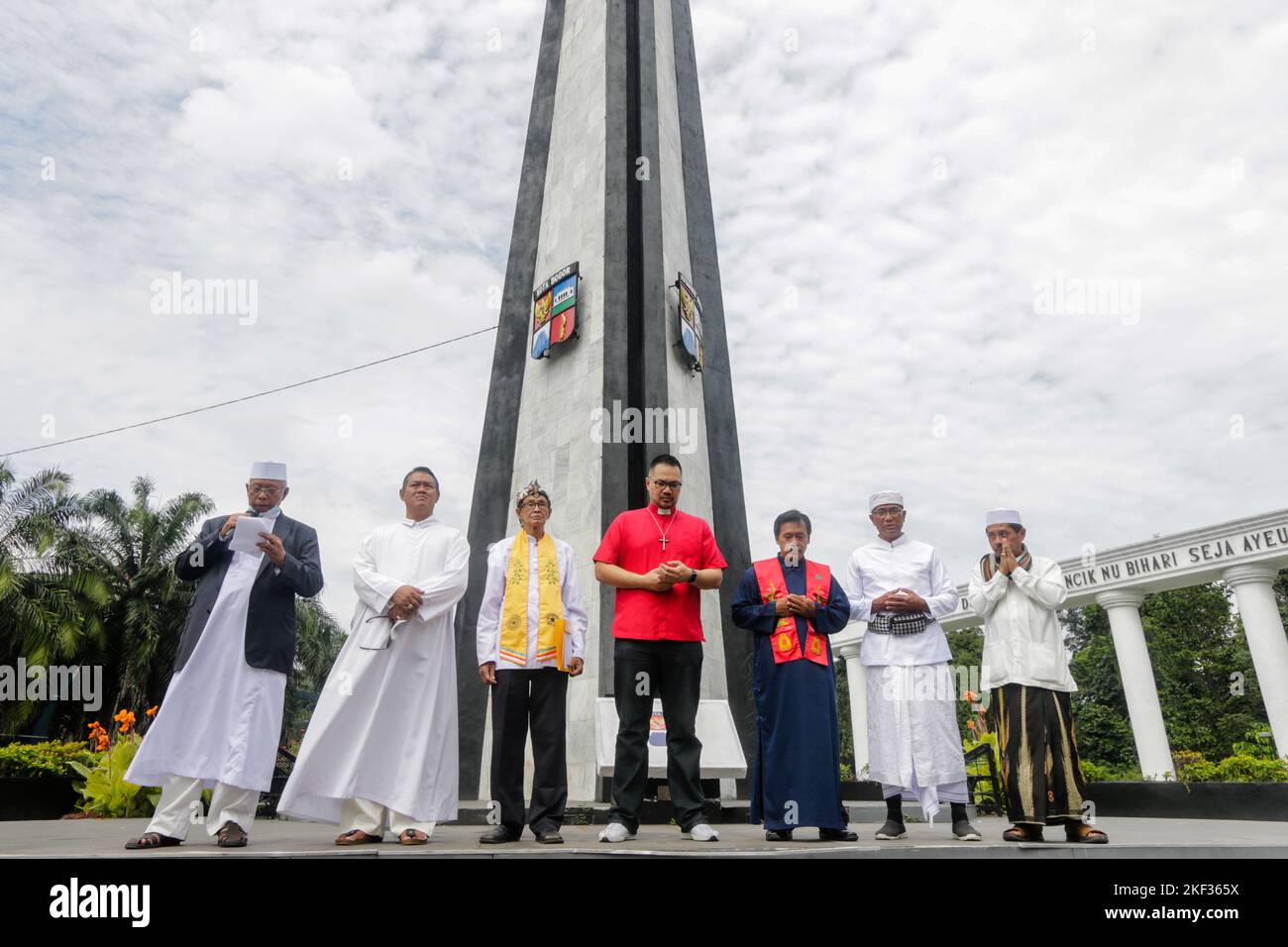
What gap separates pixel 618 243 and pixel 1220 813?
9.14 metres

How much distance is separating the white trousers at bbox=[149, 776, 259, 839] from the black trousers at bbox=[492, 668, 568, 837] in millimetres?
1319

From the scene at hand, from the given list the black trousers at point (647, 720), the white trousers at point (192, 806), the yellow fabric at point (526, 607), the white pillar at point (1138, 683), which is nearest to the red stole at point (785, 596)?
the black trousers at point (647, 720)

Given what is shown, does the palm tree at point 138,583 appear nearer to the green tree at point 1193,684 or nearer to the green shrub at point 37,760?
the green shrub at point 37,760

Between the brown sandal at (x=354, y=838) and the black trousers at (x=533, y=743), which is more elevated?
the black trousers at (x=533, y=743)

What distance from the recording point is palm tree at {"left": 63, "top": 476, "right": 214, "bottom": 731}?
2461 cm

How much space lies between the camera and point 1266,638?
49.0 ft

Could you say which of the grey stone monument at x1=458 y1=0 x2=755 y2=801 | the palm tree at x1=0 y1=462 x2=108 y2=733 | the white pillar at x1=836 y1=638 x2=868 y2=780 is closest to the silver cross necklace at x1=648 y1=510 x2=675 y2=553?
the grey stone monument at x1=458 y1=0 x2=755 y2=801

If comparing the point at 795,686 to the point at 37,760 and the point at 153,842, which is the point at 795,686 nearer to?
the point at 153,842

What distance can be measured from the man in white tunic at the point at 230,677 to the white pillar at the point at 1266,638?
15730mm

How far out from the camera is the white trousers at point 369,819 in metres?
4.55

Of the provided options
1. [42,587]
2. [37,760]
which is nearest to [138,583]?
[42,587]

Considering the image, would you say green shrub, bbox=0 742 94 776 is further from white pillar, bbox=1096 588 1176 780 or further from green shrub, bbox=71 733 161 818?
white pillar, bbox=1096 588 1176 780

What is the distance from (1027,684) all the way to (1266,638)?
545 inches
